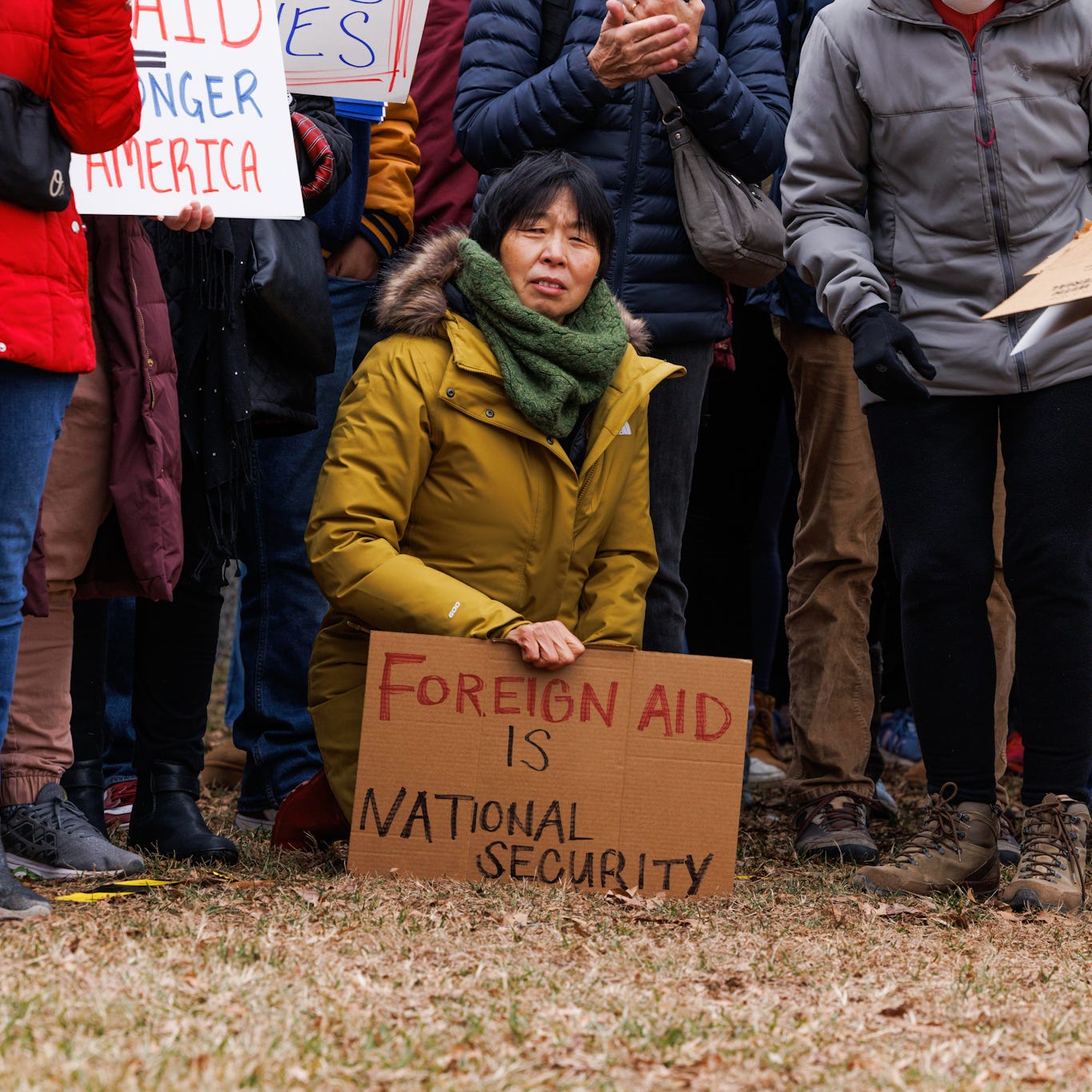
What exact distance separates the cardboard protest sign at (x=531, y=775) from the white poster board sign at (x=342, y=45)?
1.42 meters

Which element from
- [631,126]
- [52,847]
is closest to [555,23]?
[631,126]

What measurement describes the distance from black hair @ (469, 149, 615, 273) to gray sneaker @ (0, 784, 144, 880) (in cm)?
154

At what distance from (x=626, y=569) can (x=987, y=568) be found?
775 millimetres

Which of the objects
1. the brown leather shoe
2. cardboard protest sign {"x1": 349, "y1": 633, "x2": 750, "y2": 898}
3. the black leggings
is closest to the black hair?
the black leggings

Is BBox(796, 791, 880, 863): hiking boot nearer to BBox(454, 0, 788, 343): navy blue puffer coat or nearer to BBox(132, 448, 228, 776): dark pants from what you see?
BBox(454, 0, 788, 343): navy blue puffer coat

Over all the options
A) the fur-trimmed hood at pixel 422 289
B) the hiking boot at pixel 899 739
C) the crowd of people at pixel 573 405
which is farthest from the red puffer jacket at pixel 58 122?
the hiking boot at pixel 899 739

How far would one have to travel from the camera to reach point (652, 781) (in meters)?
3.27

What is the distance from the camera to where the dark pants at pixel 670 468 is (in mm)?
4082

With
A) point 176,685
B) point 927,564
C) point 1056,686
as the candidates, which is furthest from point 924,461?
point 176,685

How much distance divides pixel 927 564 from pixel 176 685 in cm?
163

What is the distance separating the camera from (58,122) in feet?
9.07

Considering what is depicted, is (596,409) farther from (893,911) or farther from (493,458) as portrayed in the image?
(893,911)

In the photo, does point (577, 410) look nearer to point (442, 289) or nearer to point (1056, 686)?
point (442, 289)

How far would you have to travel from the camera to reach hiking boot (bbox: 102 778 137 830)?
4062 mm
